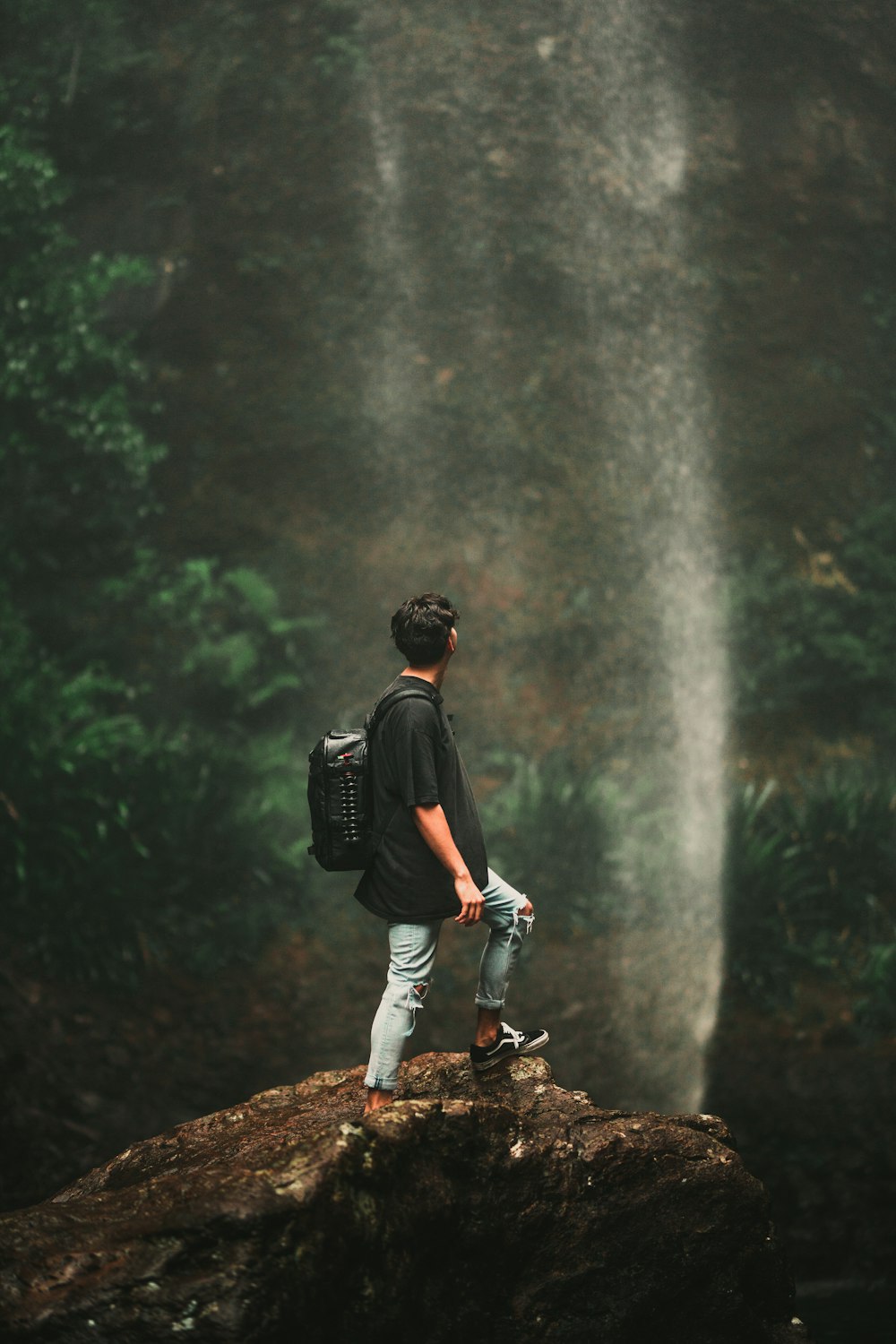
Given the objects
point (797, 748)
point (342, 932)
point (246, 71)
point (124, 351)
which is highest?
point (246, 71)

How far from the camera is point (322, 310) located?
12.7m

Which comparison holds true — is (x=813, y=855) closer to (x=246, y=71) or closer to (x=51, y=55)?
(x=246, y=71)

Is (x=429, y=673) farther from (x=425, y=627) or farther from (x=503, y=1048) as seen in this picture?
(x=503, y=1048)

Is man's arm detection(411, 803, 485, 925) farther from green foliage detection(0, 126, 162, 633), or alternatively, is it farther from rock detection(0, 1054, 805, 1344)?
green foliage detection(0, 126, 162, 633)

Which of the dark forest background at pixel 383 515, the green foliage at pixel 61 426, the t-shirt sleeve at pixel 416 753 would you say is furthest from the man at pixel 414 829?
the green foliage at pixel 61 426

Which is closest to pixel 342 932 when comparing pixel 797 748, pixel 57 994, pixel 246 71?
pixel 57 994

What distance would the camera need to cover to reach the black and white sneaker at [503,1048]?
14.5 ft

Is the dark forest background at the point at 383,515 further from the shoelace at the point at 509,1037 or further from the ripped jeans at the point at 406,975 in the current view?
the ripped jeans at the point at 406,975

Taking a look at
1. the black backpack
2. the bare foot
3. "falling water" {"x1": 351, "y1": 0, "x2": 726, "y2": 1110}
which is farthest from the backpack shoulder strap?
"falling water" {"x1": 351, "y1": 0, "x2": 726, "y2": 1110}

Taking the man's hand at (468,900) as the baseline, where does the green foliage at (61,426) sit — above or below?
below


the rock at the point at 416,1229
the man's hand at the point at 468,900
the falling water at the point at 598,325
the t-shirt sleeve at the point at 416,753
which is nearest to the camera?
the rock at the point at 416,1229

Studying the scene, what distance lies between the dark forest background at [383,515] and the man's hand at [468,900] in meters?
7.17

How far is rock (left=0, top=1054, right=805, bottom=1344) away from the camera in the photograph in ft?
10.7

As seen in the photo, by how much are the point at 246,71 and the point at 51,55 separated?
7.34 feet
